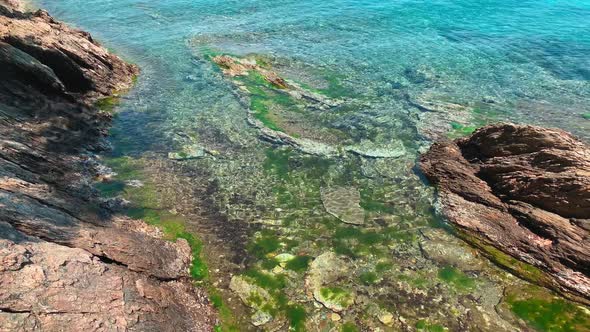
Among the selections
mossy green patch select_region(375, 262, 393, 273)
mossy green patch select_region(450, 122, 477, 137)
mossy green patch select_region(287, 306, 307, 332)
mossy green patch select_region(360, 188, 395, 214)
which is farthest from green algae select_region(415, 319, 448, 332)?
mossy green patch select_region(450, 122, 477, 137)

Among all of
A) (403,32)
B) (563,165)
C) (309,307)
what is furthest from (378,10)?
(309,307)

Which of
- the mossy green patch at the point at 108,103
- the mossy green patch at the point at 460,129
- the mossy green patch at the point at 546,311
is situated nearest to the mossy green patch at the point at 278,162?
the mossy green patch at the point at 460,129

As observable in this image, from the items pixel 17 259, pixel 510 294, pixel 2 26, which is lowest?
pixel 510 294

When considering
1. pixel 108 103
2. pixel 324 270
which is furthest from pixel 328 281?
pixel 108 103

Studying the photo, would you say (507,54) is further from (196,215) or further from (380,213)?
(196,215)

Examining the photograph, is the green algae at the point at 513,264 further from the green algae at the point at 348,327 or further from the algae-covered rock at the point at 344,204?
the green algae at the point at 348,327

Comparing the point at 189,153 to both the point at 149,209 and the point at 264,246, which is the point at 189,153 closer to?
the point at 149,209

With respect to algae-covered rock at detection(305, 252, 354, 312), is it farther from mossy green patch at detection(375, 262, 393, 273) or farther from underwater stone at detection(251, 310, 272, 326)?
underwater stone at detection(251, 310, 272, 326)
